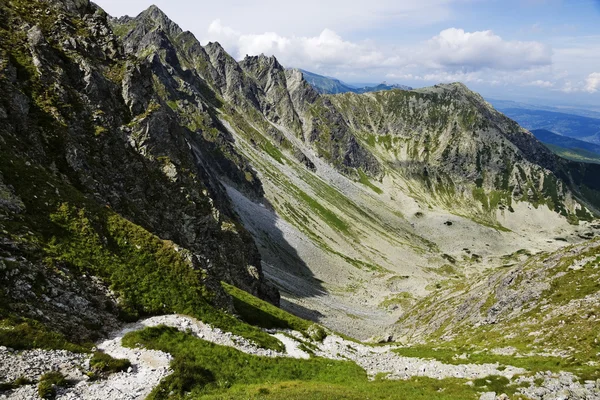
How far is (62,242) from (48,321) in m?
9.00

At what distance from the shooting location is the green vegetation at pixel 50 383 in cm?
1959

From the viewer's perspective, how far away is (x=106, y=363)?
927 inches

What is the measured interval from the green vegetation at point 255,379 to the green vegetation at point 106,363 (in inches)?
108

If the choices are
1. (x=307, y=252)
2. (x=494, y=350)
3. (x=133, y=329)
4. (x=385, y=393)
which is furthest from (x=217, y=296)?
(x=307, y=252)

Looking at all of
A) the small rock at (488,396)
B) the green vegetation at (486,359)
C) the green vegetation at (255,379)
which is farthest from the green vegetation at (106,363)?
the green vegetation at (486,359)

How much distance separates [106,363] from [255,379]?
36.2ft

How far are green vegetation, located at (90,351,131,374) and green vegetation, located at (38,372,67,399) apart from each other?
6.84 ft

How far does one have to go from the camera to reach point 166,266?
36.5m

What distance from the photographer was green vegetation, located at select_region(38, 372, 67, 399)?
19.6 m

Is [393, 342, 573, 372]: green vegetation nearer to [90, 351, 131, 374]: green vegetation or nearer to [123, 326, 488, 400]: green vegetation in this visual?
[123, 326, 488, 400]: green vegetation

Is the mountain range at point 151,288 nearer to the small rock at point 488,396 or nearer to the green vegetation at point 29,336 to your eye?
Result: the green vegetation at point 29,336

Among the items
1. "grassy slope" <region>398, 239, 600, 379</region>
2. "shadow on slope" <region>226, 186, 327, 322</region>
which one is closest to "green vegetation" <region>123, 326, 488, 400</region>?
"grassy slope" <region>398, 239, 600, 379</region>

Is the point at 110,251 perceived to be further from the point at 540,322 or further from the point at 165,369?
the point at 540,322

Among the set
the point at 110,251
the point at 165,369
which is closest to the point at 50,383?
the point at 165,369
